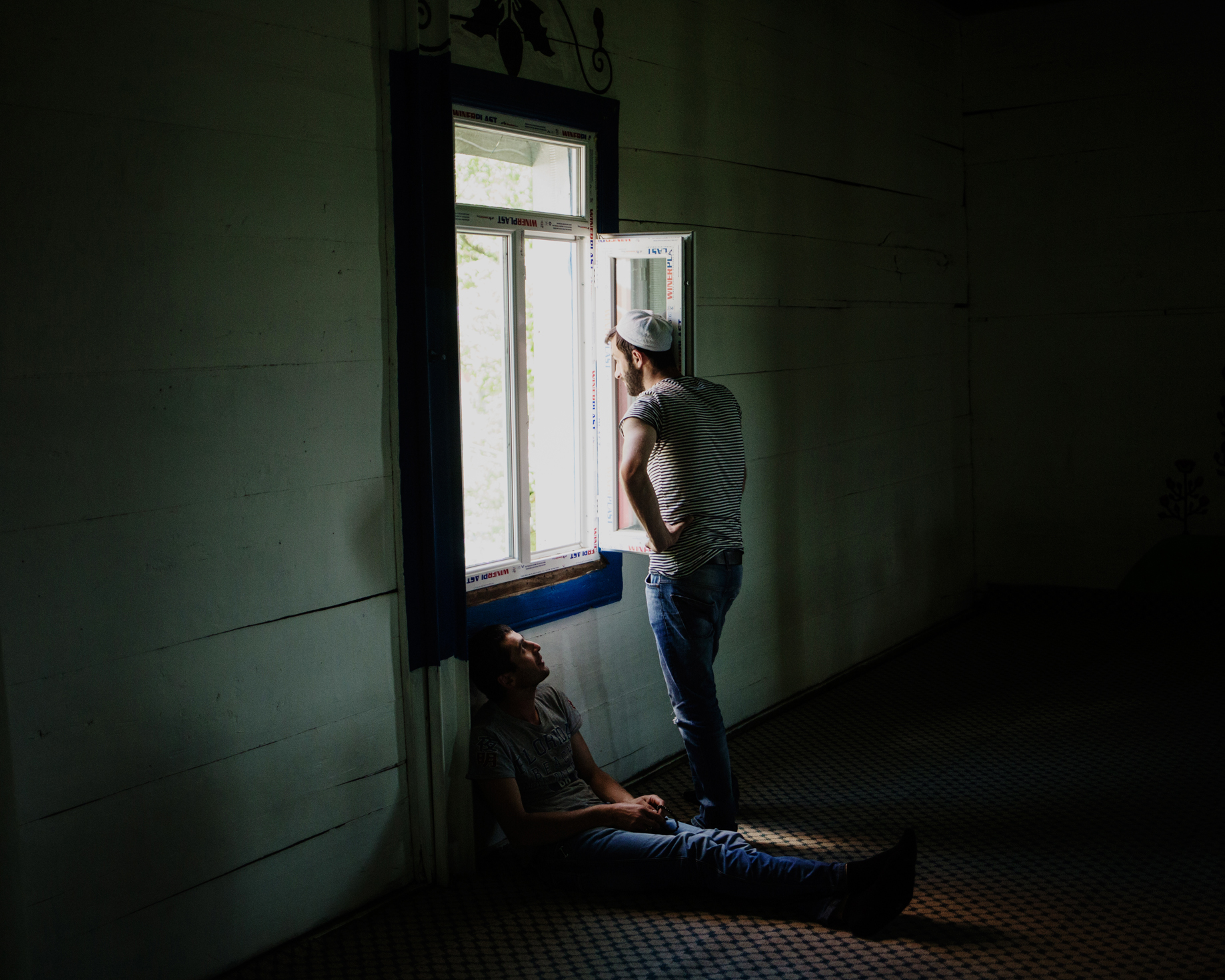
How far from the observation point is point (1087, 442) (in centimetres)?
639

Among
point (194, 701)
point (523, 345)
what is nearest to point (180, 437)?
point (194, 701)

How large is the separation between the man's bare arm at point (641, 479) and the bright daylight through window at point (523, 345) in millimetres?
437

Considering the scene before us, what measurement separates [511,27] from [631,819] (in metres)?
2.34

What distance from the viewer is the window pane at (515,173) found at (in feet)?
11.1

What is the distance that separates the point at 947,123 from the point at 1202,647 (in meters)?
3.09

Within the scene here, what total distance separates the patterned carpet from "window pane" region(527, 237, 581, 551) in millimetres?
1032

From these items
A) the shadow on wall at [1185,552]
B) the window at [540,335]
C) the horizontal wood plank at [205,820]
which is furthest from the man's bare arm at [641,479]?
the shadow on wall at [1185,552]

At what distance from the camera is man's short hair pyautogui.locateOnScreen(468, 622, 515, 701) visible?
320 cm

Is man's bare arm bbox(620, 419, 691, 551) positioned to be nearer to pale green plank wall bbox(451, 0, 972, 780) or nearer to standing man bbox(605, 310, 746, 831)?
standing man bbox(605, 310, 746, 831)

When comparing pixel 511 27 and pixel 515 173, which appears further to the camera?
pixel 515 173

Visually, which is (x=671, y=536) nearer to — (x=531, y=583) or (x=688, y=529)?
(x=688, y=529)

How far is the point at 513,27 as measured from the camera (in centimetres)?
341

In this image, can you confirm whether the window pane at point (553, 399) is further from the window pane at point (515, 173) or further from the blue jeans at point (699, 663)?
the blue jeans at point (699, 663)

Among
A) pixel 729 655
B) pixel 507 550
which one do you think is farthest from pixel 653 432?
pixel 729 655
